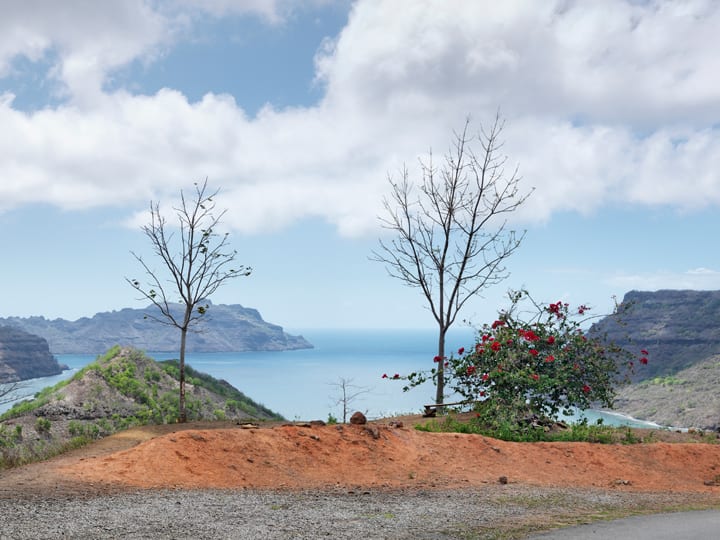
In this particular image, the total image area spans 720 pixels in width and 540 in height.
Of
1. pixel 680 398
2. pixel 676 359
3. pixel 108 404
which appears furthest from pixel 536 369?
pixel 676 359

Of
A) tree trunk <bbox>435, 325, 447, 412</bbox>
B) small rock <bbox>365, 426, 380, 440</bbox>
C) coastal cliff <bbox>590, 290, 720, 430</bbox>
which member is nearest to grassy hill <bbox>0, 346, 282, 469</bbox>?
tree trunk <bbox>435, 325, 447, 412</bbox>

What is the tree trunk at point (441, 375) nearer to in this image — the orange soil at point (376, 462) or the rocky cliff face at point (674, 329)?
the orange soil at point (376, 462)

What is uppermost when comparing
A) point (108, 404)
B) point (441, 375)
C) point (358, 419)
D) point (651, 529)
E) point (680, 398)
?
point (441, 375)

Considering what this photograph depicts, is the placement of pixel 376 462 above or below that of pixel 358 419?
below

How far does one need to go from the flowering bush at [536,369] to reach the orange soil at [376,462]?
2.82 meters

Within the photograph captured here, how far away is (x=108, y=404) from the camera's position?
30672 mm

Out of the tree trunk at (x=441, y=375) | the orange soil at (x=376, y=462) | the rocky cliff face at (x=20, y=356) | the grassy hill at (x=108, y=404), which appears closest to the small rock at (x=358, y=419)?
the orange soil at (x=376, y=462)

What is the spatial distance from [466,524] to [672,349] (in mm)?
173845

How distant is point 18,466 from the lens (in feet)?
44.7

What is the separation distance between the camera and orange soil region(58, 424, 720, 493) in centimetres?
1249

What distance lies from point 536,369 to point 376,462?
8.11m

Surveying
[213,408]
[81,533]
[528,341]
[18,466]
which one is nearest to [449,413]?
[528,341]

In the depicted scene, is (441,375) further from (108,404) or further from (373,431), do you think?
(108,404)

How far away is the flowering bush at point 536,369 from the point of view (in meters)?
19.0
